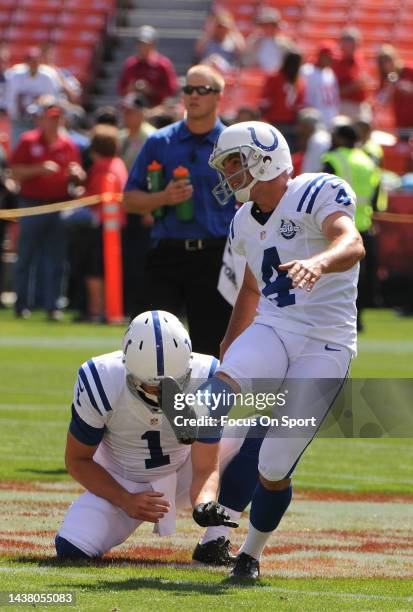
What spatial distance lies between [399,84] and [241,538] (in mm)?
13207

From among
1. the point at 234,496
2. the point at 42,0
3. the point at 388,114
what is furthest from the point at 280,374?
the point at 42,0

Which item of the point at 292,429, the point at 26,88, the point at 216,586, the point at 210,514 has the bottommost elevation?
the point at 26,88

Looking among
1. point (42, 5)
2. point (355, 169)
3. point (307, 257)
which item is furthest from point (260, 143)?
point (42, 5)

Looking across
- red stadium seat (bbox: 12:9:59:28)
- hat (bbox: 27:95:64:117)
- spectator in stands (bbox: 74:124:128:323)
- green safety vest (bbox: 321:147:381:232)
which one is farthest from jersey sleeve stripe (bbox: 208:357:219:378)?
red stadium seat (bbox: 12:9:59:28)

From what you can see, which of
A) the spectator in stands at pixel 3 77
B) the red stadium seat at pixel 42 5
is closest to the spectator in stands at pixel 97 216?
the spectator in stands at pixel 3 77

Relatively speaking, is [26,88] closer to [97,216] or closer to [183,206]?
[97,216]

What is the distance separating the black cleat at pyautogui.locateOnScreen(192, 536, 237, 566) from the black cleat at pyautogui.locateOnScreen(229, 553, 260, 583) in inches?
9.9

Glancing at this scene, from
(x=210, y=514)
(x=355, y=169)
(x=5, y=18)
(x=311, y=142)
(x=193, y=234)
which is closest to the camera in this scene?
(x=210, y=514)

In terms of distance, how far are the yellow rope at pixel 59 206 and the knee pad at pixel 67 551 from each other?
10.2 metres

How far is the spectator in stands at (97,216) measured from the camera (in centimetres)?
1558

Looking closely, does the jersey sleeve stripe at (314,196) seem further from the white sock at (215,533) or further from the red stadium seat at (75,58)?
the red stadium seat at (75,58)

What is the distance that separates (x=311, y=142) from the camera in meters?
15.9

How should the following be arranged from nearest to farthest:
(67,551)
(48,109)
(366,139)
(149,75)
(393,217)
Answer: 1. (67,551)
2. (48,109)
3. (366,139)
4. (393,217)
5. (149,75)

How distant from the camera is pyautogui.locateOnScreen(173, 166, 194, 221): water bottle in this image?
8039 mm
